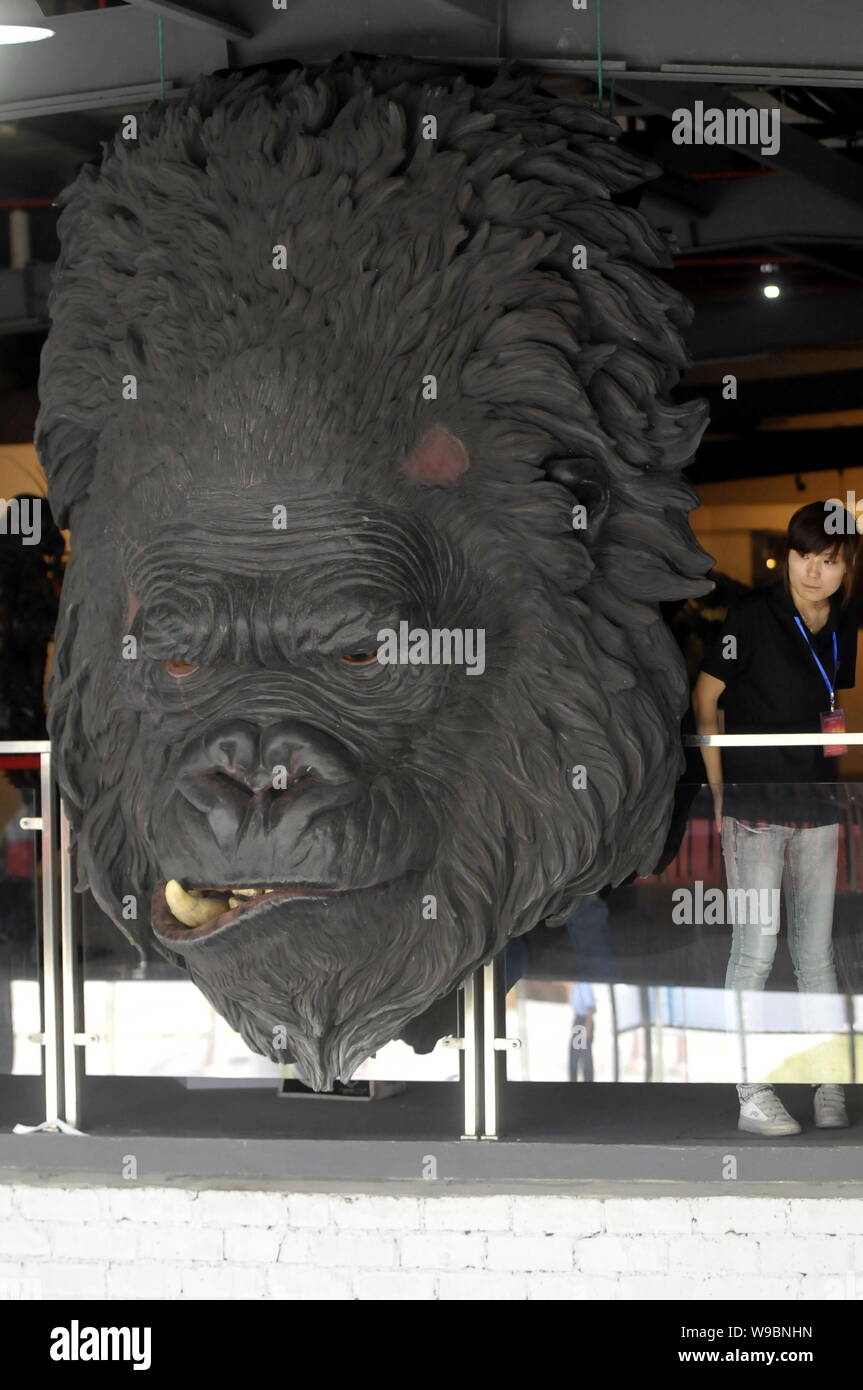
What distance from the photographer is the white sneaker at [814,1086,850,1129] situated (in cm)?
343

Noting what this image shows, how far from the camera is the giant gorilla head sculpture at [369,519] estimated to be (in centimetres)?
213

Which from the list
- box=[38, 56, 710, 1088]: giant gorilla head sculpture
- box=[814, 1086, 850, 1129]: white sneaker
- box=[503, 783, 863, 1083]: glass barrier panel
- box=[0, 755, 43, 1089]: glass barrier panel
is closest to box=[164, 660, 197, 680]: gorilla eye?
box=[38, 56, 710, 1088]: giant gorilla head sculpture

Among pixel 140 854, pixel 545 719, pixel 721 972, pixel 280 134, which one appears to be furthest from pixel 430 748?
pixel 721 972

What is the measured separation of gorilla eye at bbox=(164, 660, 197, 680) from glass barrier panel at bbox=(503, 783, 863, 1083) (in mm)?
1212

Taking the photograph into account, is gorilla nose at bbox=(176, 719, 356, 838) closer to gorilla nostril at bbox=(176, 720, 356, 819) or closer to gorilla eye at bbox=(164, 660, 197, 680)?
gorilla nostril at bbox=(176, 720, 356, 819)

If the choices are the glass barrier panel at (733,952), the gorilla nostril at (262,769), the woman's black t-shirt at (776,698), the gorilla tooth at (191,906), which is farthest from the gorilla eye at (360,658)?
the woman's black t-shirt at (776,698)

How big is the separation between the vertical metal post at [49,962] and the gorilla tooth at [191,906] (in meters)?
1.49

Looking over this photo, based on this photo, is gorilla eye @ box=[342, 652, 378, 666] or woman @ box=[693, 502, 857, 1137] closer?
gorilla eye @ box=[342, 652, 378, 666]

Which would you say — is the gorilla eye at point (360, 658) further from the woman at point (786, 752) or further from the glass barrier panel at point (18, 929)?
the glass barrier panel at point (18, 929)

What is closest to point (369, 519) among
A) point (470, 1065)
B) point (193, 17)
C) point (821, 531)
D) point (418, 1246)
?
point (193, 17)

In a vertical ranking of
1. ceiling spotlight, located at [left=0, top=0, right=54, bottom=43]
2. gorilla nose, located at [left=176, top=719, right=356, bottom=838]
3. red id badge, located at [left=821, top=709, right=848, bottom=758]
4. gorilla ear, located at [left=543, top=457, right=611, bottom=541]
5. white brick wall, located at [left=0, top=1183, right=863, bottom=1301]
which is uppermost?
ceiling spotlight, located at [left=0, top=0, right=54, bottom=43]

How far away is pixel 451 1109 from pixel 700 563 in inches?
67.9

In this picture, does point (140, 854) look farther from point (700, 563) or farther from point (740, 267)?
point (740, 267)

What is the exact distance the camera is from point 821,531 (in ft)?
10.3
